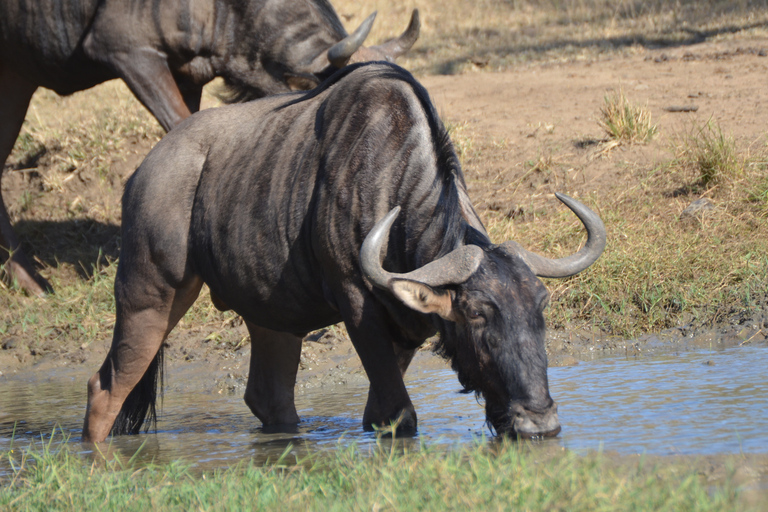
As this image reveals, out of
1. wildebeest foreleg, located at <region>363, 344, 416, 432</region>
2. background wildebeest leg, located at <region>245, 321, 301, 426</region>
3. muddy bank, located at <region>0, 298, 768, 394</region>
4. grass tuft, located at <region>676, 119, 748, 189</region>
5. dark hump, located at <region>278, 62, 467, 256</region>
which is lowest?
muddy bank, located at <region>0, 298, 768, 394</region>

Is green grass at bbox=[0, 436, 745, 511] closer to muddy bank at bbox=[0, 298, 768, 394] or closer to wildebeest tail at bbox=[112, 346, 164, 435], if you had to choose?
wildebeest tail at bbox=[112, 346, 164, 435]

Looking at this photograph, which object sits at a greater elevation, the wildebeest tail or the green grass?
the green grass

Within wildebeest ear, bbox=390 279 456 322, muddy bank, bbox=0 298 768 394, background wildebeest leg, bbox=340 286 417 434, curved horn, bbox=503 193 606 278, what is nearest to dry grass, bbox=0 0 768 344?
muddy bank, bbox=0 298 768 394

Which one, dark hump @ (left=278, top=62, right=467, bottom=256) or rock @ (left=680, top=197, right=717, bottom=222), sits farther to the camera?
rock @ (left=680, top=197, right=717, bottom=222)

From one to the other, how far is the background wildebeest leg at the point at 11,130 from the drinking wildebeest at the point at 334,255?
128 inches

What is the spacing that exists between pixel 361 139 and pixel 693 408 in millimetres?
1819

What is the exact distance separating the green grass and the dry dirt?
244cm

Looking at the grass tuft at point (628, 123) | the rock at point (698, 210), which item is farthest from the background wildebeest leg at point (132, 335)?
the grass tuft at point (628, 123)

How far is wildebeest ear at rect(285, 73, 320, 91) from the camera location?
6.84m

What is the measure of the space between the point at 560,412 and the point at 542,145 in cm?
440

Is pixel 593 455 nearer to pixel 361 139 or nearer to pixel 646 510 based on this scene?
pixel 646 510

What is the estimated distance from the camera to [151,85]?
21.9 feet

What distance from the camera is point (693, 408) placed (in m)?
3.97

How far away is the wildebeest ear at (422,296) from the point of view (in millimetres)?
3461
